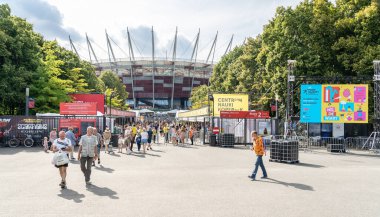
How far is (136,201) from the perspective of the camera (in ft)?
28.1

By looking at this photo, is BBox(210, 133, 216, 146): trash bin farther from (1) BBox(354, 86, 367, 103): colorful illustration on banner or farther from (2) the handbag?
(2) the handbag

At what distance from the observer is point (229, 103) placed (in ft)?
103

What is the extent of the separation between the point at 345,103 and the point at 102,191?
19.8 m

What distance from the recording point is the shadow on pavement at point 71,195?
879 centimetres

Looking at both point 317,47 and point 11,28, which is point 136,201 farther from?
point 11,28

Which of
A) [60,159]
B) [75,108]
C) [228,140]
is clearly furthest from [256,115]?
[60,159]

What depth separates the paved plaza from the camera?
25.4 ft

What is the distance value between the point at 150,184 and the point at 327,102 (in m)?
17.7

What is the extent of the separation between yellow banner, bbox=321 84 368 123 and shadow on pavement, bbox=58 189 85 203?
19630mm

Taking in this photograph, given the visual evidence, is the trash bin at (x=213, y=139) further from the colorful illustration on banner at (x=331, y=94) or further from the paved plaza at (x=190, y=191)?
the paved plaza at (x=190, y=191)

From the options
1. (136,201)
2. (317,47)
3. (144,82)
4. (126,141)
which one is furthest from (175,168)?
(144,82)

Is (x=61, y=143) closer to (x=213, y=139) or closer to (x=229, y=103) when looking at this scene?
(x=213, y=139)

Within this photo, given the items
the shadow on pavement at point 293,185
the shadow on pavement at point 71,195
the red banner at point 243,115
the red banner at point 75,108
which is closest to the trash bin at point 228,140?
the red banner at point 243,115

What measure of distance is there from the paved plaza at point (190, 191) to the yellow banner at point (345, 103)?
31.8ft
